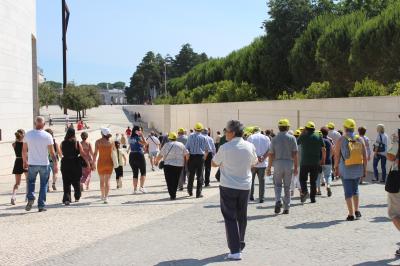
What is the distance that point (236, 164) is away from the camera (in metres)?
7.33

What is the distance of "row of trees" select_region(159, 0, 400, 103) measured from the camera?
2888 cm

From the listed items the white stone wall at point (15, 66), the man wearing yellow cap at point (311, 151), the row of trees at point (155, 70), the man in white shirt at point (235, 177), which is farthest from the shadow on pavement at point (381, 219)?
the row of trees at point (155, 70)

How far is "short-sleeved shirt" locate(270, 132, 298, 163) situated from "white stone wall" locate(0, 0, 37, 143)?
2535cm

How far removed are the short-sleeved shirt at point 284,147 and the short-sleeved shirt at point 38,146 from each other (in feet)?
13.8

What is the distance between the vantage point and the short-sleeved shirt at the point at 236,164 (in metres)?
7.32

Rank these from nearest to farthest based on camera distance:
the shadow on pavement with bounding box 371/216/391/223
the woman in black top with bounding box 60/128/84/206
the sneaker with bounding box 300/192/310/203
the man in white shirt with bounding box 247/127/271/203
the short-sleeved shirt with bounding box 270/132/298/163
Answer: the shadow on pavement with bounding box 371/216/391/223 → the short-sleeved shirt with bounding box 270/132/298/163 → the man in white shirt with bounding box 247/127/271/203 → the sneaker with bounding box 300/192/310/203 → the woman in black top with bounding box 60/128/84/206

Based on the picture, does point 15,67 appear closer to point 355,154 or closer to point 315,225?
point 355,154

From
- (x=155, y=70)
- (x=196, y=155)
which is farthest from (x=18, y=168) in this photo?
(x=155, y=70)

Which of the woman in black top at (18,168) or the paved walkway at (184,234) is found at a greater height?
the woman in black top at (18,168)

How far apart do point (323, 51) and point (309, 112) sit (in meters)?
10.5

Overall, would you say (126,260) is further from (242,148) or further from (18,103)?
(18,103)

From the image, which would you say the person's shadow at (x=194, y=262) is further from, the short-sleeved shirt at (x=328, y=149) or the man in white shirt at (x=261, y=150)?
the short-sleeved shirt at (x=328, y=149)

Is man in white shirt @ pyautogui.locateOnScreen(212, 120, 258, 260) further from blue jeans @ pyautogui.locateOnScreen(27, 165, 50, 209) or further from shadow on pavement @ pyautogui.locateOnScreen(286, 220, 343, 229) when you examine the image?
blue jeans @ pyautogui.locateOnScreen(27, 165, 50, 209)

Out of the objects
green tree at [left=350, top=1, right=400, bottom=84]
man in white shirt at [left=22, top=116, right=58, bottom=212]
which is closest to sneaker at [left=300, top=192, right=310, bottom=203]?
man in white shirt at [left=22, top=116, right=58, bottom=212]
